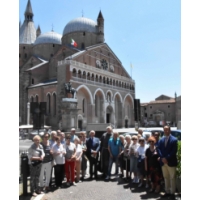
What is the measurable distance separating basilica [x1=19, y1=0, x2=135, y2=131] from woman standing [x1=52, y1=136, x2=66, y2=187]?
20.3 metres

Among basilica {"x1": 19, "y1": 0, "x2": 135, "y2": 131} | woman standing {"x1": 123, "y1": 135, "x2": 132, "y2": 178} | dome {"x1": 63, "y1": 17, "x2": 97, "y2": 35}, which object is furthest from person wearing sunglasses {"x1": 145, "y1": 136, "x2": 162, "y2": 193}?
dome {"x1": 63, "y1": 17, "x2": 97, "y2": 35}

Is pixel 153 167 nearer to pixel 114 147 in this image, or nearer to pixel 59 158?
pixel 114 147

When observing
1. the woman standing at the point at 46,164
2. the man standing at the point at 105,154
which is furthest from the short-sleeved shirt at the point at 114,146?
the woman standing at the point at 46,164

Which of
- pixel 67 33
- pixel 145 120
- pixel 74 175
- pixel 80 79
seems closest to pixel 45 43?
pixel 67 33

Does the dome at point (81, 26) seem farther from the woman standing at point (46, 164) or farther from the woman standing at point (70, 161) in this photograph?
the woman standing at point (46, 164)

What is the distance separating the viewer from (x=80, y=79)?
33125mm

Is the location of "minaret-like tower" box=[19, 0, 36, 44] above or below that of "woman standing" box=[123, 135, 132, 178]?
above

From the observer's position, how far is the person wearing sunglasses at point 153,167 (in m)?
5.73

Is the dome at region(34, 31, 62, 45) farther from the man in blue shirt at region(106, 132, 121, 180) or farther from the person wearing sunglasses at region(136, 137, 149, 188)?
the person wearing sunglasses at region(136, 137, 149, 188)

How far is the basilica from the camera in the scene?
106 ft

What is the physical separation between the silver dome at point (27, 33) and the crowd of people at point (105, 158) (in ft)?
157

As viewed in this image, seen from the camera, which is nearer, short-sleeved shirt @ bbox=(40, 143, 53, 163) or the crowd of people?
the crowd of people
